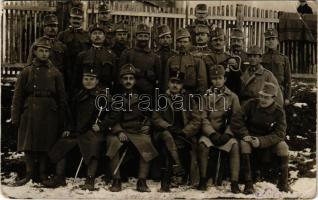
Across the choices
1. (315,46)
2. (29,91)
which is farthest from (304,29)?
(29,91)

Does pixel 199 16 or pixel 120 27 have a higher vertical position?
pixel 199 16

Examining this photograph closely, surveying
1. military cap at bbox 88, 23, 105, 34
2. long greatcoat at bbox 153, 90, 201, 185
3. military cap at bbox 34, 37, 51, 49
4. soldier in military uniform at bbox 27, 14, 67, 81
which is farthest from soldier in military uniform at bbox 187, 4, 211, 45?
military cap at bbox 34, 37, 51, 49

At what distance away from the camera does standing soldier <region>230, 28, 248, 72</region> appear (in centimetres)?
536

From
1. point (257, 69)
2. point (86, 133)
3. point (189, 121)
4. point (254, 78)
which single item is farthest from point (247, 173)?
point (86, 133)

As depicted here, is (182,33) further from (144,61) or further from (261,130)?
(261,130)

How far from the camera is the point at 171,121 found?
198 inches

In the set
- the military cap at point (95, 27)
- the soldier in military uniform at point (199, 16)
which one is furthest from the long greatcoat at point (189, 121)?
the military cap at point (95, 27)

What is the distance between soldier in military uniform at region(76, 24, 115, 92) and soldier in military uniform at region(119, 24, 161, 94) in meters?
0.14

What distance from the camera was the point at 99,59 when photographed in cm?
511

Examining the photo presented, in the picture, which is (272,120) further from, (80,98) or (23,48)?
(23,48)

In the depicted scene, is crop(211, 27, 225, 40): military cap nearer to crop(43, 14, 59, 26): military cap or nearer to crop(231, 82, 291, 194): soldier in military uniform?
crop(231, 82, 291, 194): soldier in military uniform

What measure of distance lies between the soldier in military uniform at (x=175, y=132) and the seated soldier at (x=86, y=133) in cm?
54

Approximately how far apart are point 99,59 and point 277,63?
191 cm

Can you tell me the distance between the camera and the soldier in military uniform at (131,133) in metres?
4.96
